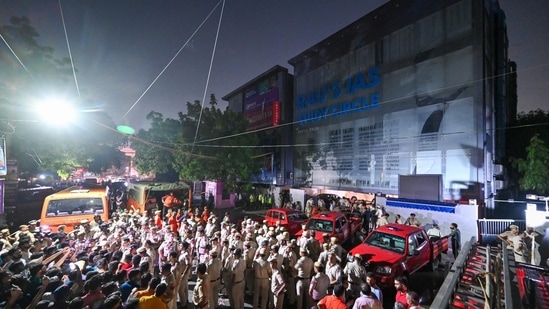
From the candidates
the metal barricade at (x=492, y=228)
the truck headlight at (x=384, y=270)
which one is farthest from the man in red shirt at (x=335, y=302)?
the metal barricade at (x=492, y=228)

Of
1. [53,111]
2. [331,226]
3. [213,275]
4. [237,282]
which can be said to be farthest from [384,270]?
[53,111]

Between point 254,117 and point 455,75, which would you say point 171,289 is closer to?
point 455,75

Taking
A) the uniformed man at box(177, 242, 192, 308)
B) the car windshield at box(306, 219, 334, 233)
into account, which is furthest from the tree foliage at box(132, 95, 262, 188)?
the uniformed man at box(177, 242, 192, 308)

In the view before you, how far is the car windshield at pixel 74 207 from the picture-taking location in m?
10.9

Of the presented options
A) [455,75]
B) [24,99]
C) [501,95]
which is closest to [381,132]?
[455,75]

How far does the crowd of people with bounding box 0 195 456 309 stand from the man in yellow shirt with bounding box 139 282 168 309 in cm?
1

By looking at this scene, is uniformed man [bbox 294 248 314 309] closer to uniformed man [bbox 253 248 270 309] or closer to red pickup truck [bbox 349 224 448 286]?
uniformed man [bbox 253 248 270 309]

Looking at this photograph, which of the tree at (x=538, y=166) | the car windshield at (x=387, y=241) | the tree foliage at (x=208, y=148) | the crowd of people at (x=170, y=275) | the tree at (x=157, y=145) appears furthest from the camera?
the tree at (x=157, y=145)

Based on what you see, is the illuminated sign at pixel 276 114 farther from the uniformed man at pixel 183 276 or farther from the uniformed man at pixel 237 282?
the uniformed man at pixel 237 282

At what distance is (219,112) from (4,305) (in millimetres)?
A: 19188

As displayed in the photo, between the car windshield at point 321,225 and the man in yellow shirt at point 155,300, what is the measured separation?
736 centimetres

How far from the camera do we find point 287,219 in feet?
40.7

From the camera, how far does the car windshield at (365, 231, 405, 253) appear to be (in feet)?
25.3

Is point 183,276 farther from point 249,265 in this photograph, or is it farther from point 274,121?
point 274,121
